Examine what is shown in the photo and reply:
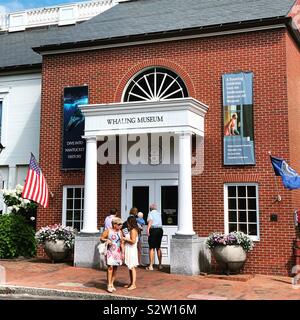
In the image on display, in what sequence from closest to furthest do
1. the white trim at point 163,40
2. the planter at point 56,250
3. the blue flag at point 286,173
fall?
the blue flag at point 286,173 → the white trim at point 163,40 → the planter at point 56,250

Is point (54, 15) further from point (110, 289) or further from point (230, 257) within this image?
point (110, 289)

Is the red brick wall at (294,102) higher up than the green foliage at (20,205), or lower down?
higher up

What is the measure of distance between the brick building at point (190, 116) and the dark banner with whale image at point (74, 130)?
0.41 feet

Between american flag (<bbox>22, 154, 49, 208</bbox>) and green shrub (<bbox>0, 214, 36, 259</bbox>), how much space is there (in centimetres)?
176

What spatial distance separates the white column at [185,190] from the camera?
40.7 feet

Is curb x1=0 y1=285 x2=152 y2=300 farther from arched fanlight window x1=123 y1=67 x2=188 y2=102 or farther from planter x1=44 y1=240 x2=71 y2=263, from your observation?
arched fanlight window x1=123 y1=67 x2=188 y2=102

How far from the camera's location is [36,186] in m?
14.1

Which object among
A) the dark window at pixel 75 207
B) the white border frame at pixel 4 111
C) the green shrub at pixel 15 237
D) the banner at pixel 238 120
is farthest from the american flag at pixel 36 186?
the banner at pixel 238 120

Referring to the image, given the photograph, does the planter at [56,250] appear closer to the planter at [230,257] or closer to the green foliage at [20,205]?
the green foliage at [20,205]

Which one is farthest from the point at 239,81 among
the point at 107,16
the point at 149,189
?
Result: the point at 107,16

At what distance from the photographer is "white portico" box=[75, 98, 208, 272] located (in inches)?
493

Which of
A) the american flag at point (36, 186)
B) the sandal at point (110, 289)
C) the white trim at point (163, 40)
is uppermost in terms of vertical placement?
the white trim at point (163, 40)

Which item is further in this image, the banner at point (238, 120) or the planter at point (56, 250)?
the planter at point (56, 250)

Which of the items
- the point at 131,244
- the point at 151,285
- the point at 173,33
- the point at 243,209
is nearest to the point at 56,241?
the point at 151,285
